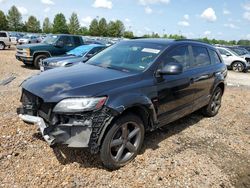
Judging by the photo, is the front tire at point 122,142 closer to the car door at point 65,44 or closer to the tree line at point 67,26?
the car door at point 65,44

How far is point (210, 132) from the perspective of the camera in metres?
5.55

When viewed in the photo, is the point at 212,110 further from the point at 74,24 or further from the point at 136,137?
the point at 74,24

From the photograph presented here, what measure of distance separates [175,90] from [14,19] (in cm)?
8826

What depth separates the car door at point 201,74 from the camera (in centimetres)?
523

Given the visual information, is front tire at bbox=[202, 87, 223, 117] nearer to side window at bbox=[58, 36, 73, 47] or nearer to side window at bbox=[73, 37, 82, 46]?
side window at bbox=[58, 36, 73, 47]

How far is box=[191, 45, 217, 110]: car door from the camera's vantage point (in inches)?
206

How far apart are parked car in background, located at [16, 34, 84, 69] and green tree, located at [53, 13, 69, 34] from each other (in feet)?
223

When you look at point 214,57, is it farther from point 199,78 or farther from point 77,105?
point 77,105

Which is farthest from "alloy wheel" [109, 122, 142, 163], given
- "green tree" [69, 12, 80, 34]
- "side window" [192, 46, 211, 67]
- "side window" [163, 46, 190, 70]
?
"green tree" [69, 12, 80, 34]

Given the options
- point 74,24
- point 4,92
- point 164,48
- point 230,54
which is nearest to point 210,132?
point 164,48

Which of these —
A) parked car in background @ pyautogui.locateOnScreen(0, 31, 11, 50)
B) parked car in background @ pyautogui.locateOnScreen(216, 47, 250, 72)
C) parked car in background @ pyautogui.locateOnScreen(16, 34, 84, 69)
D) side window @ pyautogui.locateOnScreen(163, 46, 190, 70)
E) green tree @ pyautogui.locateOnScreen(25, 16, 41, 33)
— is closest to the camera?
side window @ pyautogui.locateOnScreen(163, 46, 190, 70)

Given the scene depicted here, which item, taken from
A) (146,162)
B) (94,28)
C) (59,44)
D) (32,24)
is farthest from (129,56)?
(32,24)

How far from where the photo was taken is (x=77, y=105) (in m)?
3.23

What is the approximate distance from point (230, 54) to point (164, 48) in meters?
16.6
